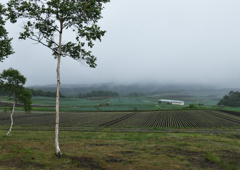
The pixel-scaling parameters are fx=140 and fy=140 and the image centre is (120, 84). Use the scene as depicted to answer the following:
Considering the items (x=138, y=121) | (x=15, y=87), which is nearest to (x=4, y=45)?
(x=15, y=87)

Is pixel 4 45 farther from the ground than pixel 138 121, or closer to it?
farther from the ground

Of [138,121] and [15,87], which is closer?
[15,87]

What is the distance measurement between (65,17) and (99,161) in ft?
40.6

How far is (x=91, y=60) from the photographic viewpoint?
14.0 m

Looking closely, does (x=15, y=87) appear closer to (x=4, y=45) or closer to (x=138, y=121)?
(x=4, y=45)

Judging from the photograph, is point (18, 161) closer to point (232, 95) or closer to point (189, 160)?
point (189, 160)

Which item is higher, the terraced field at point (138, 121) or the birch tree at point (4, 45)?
the birch tree at point (4, 45)

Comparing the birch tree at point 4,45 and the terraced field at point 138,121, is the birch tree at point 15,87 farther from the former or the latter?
the terraced field at point 138,121

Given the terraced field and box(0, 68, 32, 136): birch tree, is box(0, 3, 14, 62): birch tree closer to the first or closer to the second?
box(0, 68, 32, 136): birch tree

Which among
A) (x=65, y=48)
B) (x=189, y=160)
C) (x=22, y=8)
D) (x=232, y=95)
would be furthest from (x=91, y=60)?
(x=232, y=95)

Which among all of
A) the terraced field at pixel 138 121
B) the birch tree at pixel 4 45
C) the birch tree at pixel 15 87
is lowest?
Answer: the terraced field at pixel 138 121

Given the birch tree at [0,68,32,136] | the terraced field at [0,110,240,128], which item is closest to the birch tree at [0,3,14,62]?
the birch tree at [0,68,32,136]

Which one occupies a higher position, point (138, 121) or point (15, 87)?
point (15, 87)

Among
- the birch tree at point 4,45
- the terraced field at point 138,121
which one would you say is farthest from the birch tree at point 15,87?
the terraced field at point 138,121
